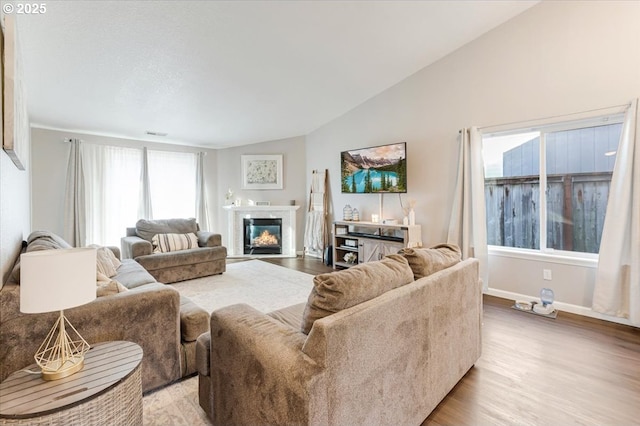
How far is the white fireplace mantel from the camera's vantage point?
6547 millimetres

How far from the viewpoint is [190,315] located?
2166mm

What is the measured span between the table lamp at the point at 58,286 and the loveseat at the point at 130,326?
0.27 meters

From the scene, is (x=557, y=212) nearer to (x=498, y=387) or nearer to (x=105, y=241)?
(x=498, y=387)

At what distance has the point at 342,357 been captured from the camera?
3.80 ft

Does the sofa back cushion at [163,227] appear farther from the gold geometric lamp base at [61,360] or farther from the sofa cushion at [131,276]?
the gold geometric lamp base at [61,360]

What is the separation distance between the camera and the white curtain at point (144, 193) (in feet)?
19.6

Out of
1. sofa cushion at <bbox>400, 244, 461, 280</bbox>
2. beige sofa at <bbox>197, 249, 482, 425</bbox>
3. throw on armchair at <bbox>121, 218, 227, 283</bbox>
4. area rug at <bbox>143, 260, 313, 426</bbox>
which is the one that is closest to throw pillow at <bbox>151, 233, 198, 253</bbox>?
throw on armchair at <bbox>121, 218, 227, 283</bbox>

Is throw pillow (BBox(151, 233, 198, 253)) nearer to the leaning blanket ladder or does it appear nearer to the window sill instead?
the leaning blanket ladder

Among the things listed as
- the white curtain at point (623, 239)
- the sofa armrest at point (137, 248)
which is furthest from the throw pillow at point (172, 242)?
the white curtain at point (623, 239)

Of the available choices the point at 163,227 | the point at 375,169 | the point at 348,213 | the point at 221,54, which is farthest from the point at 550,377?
the point at 163,227

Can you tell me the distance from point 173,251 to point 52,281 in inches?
144

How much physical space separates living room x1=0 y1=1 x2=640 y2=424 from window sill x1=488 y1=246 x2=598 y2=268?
0.01 metres

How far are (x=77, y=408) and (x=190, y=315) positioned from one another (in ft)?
3.28

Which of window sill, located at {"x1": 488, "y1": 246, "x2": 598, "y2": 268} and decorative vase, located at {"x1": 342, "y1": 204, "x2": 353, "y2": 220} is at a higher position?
decorative vase, located at {"x1": 342, "y1": 204, "x2": 353, "y2": 220}
